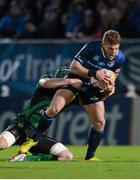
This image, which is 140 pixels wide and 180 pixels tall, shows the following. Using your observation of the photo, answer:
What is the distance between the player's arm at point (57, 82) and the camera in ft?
37.8

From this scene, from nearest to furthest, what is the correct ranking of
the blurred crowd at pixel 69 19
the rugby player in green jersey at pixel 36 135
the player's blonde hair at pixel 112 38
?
1. the player's blonde hair at pixel 112 38
2. the rugby player in green jersey at pixel 36 135
3. the blurred crowd at pixel 69 19

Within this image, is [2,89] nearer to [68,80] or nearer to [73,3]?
[73,3]

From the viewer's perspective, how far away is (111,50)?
36.5 feet

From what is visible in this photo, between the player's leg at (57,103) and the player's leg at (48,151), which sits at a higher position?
the player's leg at (57,103)

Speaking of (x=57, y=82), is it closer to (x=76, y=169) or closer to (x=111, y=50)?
(x=111, y=50)

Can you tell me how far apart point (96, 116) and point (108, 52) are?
0.97 m

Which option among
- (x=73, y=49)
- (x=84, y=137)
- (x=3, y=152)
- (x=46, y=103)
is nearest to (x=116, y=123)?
(x=84, y=137)

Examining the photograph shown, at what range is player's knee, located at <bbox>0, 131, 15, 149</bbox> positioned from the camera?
442 inches

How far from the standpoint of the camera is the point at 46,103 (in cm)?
1216

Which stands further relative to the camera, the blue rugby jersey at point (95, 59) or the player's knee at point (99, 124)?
the player's knee at point (99, 124)

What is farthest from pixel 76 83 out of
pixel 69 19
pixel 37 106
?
pixel 69 19

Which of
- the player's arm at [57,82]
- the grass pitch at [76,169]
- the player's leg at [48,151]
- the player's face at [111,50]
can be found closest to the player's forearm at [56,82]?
the player's arm at [57,82]

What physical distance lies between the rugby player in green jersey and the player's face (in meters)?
0.60

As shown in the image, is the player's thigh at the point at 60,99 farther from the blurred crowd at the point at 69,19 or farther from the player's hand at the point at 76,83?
the blurred crowd at the point at 69,19
